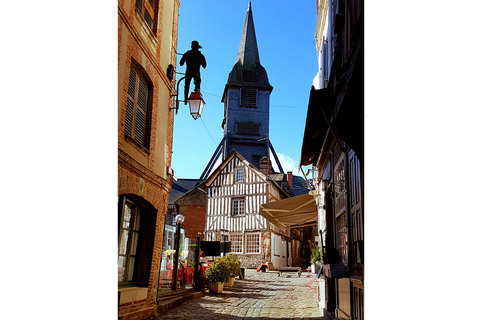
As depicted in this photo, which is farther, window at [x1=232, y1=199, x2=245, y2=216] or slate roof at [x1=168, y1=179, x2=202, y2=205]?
slate roof at [x1=168, y1=179, x2=202, y2=205]

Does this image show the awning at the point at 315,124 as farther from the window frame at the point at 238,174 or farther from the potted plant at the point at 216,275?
the window frame at the point at 238,174

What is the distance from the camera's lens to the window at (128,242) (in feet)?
9.18

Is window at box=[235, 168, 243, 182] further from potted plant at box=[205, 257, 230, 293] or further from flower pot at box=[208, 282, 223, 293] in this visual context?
flower pot at box=[208, 282, 223, 293]

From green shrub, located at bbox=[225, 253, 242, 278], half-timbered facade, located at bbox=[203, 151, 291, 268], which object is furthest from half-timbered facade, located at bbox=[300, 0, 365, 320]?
half-timbered facade, located at bbox=[203, 151, 291, 268]

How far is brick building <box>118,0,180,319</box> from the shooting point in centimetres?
246

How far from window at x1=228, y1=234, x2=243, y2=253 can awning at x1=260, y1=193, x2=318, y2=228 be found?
8.18 meters

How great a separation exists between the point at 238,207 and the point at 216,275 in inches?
334

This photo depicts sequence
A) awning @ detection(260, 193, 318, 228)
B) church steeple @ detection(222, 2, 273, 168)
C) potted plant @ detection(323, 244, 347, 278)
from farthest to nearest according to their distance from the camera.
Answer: church steeple @ detection(222, 2, 273, 168) → awning @ detection(260, 193, 318, 228) → potted plant @ detection(323, 244, 347, 278)

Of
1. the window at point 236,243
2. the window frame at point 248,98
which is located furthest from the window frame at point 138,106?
the window frame at point 248,98

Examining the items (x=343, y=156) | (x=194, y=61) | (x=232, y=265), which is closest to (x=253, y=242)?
(x=232, y=265)

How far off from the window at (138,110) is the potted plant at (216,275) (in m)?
5.73
